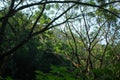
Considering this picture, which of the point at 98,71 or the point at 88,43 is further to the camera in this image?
the point at 88,43

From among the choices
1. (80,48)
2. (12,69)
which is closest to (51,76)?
(80,48)

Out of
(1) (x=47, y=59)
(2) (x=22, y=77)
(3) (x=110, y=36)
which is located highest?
(3) (x=110, y=36)

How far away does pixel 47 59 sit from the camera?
23.3 m

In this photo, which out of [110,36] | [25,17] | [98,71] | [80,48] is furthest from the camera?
[80,48]

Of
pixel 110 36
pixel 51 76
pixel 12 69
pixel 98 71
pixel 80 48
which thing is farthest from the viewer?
pixel 12 69

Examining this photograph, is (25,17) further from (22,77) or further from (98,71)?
(98,71)

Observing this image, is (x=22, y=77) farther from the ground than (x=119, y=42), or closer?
closer

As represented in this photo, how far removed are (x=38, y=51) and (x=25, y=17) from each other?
29.0ft

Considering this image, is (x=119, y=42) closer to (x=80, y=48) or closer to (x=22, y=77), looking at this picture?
(x=80, y=48)

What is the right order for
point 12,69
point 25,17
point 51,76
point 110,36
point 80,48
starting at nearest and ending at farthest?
point 51,76 < point 25,17 < point 110,36 < point 80,48 < point 12,69

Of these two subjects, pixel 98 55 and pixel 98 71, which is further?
pixel 98 55

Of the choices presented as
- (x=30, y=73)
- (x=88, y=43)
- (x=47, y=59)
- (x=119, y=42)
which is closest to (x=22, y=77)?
(x=30, y=73)

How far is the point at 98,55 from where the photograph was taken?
19984 millimetres

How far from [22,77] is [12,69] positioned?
5.02ft
